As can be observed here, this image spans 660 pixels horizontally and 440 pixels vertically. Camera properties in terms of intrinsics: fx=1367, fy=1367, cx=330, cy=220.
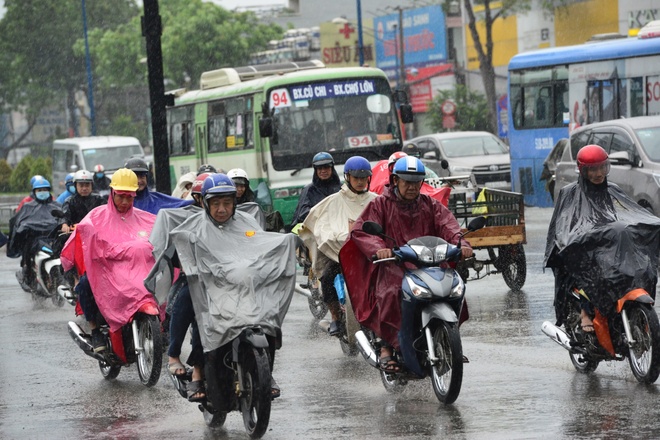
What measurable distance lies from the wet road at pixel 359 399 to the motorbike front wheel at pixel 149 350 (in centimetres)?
11

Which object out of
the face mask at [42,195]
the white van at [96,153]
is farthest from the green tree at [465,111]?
the face mask at [42,195]

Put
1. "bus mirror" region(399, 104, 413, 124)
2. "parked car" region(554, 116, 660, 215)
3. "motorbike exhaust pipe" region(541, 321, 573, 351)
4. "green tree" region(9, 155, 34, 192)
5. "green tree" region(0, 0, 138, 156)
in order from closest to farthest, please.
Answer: "motorbike exhaust pipe" region(541, 321, 573, 351)
"parked car" region(554, 116, 660, 215)
"bus mirror" region(399, 104, 413, 124)
"green tree" region(9, 155, 34, 192)
"green tree" region(0, 0, 138, 156)

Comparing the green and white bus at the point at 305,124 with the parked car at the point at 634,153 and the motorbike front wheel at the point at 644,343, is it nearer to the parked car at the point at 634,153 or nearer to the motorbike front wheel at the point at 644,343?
the parked car at the point at 634,153

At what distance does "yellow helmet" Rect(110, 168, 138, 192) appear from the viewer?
10461 millimetres

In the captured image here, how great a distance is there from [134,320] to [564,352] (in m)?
3.28

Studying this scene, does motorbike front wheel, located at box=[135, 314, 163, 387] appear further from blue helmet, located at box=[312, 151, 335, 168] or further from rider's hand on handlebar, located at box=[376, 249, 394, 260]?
blue helmet, located at box=[312, 151, 335, 168]

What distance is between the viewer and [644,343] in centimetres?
864

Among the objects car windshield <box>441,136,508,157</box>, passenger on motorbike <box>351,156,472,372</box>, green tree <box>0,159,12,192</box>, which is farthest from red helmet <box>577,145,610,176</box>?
green tree <box>0,159,12,192</box>

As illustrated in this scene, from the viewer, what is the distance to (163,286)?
8.45 meters

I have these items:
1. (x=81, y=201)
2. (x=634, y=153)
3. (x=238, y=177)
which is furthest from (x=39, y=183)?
(x=634, y=153)

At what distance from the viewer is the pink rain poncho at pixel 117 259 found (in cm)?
1027

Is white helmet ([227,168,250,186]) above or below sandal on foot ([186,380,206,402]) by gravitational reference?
above

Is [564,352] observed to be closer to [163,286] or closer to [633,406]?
[633,406]

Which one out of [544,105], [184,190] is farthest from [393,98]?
[184,190]
